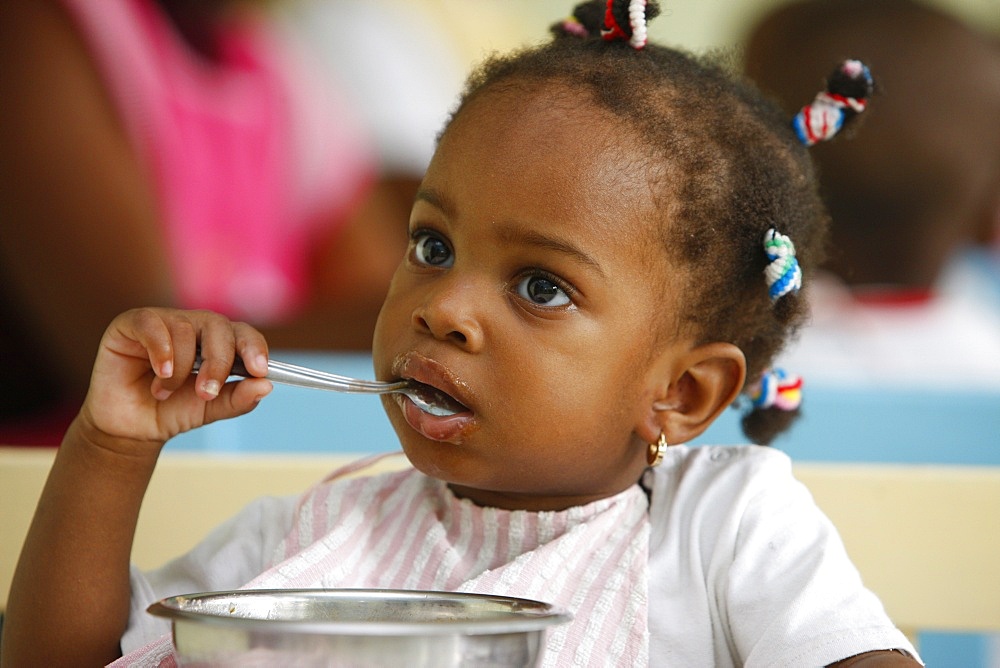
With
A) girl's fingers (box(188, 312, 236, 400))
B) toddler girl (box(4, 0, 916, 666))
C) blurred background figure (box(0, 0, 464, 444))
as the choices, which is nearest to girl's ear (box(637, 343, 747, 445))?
toddler girl (box(4, 0, 916, 666))

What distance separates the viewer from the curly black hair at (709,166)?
91 centimetres

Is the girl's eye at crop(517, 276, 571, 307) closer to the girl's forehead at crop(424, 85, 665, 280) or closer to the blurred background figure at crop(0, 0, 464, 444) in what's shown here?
the girl's forehead at crop(424, 85, 665, 280)

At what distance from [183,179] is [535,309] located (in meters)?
1.42

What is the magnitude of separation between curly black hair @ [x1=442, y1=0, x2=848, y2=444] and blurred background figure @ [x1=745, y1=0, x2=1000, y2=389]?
4.19 feet

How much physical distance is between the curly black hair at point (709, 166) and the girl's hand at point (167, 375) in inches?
11.6

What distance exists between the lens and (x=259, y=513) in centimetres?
102

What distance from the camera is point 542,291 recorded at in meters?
0.88

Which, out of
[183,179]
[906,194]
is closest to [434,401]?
[183,179]

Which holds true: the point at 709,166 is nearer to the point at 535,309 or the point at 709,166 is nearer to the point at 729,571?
the point at 535,309

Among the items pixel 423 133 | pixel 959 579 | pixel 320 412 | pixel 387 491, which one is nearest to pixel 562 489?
pixel 387 491

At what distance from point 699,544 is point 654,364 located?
0.47 ft

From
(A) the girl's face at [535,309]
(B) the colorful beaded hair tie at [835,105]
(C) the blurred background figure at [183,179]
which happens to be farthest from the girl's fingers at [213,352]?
(C) the blurred background figure at [183,179]

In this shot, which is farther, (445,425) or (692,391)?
(692,391)

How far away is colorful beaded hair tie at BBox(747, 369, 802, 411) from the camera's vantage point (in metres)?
1.04
